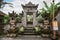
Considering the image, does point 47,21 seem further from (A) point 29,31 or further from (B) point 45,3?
(B) point 45,3

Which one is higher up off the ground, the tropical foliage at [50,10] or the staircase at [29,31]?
the tropical foliage at [50,10]

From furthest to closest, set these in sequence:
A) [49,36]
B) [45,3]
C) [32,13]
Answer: [45,3]
[32,13]
[49,36]

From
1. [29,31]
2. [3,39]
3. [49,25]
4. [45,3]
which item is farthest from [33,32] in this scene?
[45,3]

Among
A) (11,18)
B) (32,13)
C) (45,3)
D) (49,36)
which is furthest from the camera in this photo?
(45,3)

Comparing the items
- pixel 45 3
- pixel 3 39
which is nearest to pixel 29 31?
pixel 3 39

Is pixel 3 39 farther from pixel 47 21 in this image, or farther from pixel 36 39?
pixel 47 21

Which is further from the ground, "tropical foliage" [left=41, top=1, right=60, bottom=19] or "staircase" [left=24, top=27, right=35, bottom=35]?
"tropical foliage" [left=41, top=1, right=60, bottom=19]

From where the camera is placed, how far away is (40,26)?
1513 centimetres

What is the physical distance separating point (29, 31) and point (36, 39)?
4.05 ft

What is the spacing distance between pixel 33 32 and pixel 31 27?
0.98 m

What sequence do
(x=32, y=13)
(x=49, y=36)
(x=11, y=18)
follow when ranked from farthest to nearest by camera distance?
(x=32, y=13) → (x=11, y=18) → (x=49, y=36)

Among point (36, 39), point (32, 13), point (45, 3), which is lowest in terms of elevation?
point (36, 39)

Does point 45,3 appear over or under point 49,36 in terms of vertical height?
over

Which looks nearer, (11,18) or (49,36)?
(49,36)
